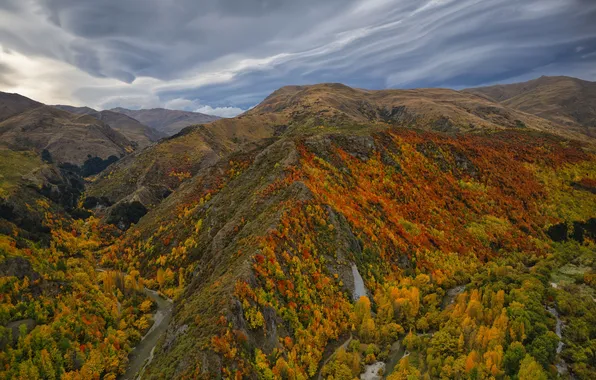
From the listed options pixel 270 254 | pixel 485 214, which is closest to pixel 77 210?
pixel 270 254

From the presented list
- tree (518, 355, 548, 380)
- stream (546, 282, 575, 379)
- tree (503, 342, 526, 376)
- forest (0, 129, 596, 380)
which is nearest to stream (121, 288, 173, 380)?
forest (0, 129, 596, 380)

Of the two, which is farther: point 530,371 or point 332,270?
point 332,270

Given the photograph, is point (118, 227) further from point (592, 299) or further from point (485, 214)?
point (592, 299)

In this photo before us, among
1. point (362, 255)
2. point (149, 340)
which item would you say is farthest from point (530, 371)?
point (149, 340)

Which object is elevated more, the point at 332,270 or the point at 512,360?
the point at 332,270

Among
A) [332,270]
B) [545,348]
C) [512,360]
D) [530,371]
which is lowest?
[545,348]

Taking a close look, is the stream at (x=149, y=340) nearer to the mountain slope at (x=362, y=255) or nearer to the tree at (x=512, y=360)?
the mountain slope at (x=362, y=255)

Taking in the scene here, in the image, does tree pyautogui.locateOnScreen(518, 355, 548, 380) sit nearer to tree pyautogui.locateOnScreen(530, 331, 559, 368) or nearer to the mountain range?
the mountain range

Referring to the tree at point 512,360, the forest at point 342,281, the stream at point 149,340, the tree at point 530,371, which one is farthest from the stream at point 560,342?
the stream at point 149,340

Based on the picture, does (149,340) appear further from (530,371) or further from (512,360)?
(530,371)
